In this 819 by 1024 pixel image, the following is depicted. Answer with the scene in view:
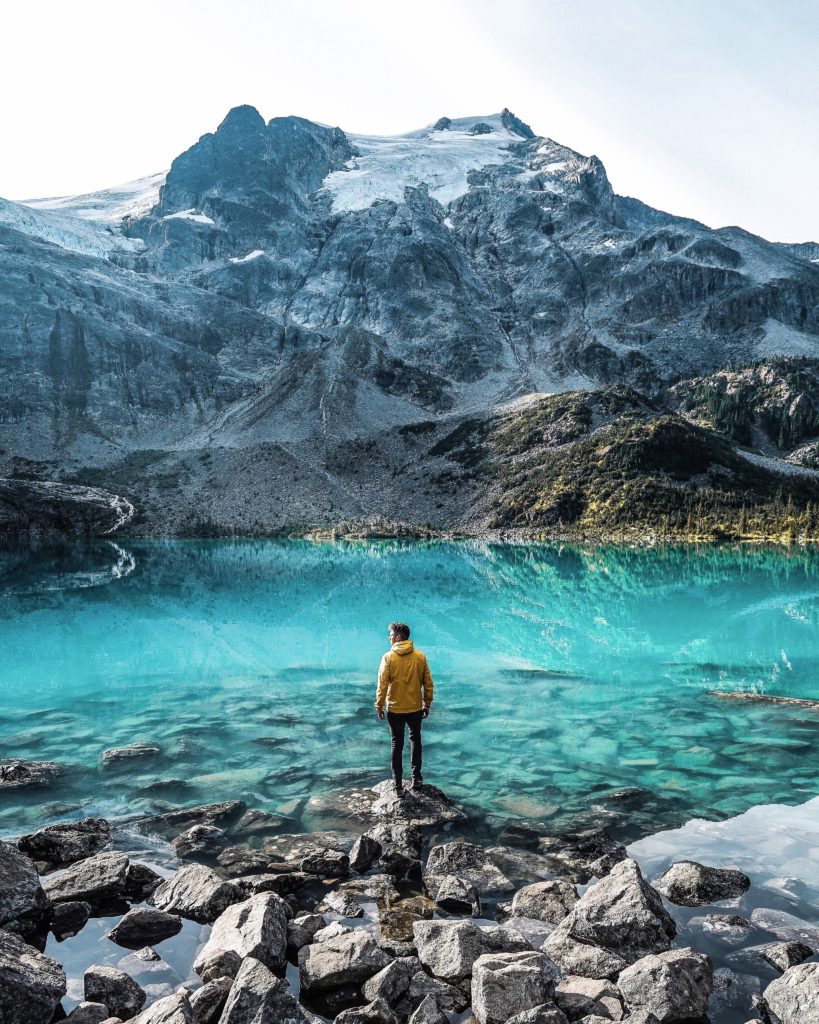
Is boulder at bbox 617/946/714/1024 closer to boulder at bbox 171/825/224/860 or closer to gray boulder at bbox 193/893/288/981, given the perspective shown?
gray boulder at bbox 193/893/288/981

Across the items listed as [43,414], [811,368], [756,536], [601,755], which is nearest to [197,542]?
[43,414]

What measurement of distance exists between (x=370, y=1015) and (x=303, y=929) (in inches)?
76.2

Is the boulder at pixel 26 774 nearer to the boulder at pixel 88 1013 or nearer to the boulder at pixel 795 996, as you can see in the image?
the boulder at pixel 88 1013

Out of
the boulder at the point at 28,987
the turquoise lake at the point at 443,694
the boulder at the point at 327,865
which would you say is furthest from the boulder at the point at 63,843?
the boulder at the point at 28,987

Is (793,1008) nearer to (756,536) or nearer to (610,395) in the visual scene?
(756,536)

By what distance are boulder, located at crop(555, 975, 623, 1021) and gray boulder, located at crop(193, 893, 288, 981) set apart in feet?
10.7

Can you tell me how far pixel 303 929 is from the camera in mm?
8398

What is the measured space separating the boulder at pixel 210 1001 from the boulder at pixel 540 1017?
2.96m

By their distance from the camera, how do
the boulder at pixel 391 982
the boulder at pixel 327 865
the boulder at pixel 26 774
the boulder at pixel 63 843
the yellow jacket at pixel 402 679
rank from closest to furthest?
the boulder at pixel 391 982 < the boulder at pixel 327 865 < the boulder at pixel 63 843 < the yellow jacket at pixel 402 679 < the boulder at pixel 26 774

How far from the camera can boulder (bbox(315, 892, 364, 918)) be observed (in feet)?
29.7

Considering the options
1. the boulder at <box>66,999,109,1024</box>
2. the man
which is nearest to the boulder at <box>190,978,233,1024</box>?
the boulder at <box>66,999,109,1024</box>

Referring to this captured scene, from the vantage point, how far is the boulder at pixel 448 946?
7598 mm

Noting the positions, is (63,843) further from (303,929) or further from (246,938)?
(303,929)

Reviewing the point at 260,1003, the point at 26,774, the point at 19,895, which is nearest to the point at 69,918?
the point at 19,895
